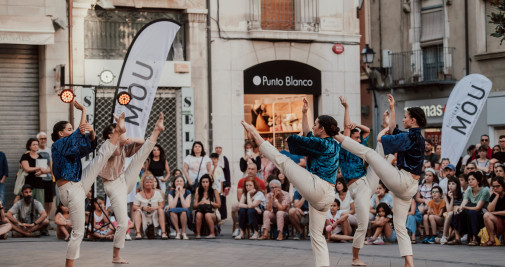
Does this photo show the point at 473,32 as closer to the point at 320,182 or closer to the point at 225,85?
the point at 225,85

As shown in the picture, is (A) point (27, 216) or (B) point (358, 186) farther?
(A) point (27, 216)

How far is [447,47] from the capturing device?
3372cm

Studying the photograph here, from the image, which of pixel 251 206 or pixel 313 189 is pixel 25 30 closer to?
pixel 251 206

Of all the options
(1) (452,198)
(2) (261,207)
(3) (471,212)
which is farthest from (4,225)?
(3) (471,212)

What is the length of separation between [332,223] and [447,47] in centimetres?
1764

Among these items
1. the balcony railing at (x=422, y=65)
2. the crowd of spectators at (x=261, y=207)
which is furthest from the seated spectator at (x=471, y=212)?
the balcony railing at (x=422, y=65)

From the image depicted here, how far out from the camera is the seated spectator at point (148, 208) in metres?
18.2

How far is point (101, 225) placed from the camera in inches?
698

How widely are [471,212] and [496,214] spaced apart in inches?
21.0

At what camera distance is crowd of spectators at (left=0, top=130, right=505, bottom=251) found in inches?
663

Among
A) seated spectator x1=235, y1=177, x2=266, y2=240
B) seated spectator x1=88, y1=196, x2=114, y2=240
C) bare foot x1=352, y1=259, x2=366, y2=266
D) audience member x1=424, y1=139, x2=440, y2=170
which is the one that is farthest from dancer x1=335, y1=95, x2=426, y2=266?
audience member x1=424, y1=139, x2=440, y2=170

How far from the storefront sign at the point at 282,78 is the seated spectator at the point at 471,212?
832 centimetres

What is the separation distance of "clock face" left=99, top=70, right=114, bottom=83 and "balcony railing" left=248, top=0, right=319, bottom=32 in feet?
14.4

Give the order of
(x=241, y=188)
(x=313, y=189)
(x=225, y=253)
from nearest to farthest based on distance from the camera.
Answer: (x=313, y=189) < (x=225, y=253) < (x=241, y=188)
